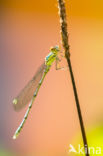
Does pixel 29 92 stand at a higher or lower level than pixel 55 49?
lower

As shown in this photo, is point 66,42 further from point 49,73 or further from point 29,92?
point 49,73

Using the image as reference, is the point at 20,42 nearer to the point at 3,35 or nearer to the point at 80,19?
the point at 3,35

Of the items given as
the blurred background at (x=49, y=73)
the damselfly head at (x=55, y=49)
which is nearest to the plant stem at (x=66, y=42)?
the damselfly head at (x=55, y=49)

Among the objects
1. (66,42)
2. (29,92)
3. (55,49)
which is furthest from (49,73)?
(66,42)

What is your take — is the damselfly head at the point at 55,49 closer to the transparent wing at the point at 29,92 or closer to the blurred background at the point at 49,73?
the transparent wing at the point at 29,92

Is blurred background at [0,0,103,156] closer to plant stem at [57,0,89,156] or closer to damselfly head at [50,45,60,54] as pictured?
damselfly head at [50,45,60,54]

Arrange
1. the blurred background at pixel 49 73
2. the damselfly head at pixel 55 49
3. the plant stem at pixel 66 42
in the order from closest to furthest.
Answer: the plant stem at pixel 66 42 → the damselfly head at pixel 55 49 → the blurred background at pixel 49 73

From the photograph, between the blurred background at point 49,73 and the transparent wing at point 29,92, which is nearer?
the transparent wing at point 29,92

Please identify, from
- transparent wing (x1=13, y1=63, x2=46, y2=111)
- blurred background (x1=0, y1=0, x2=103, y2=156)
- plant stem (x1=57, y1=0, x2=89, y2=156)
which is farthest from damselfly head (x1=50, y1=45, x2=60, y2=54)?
blurred background (x1=0, y1=0, x2=103, y2=156)
